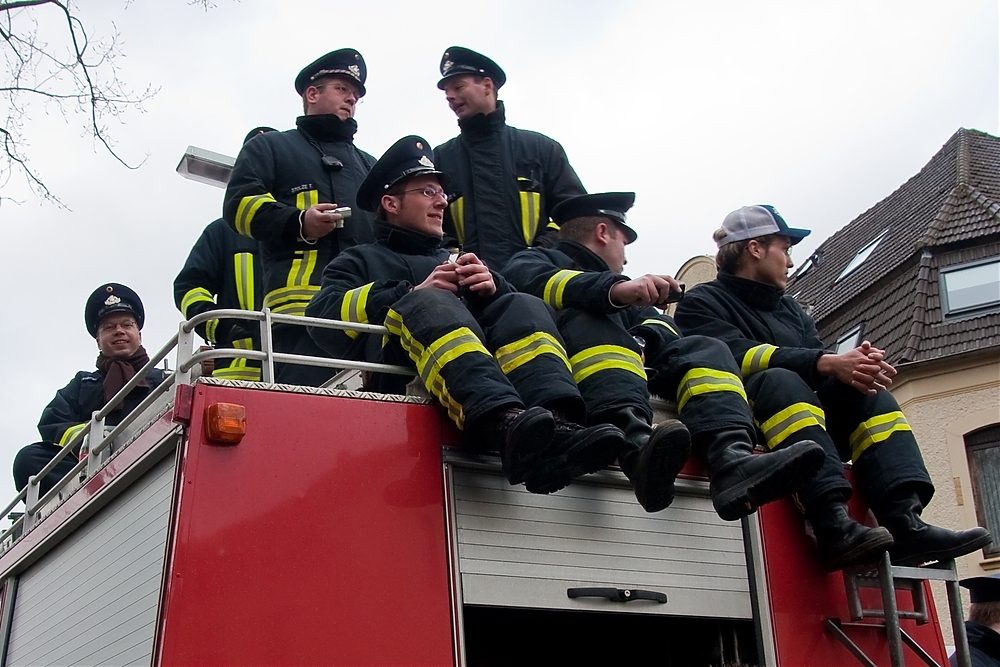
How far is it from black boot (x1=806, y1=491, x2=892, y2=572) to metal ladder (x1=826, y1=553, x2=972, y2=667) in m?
0.07

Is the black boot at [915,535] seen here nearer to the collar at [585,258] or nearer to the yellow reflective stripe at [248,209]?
the collar at [585,258]

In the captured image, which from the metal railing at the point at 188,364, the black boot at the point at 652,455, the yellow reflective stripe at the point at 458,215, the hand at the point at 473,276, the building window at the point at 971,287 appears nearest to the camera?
the metal railing at the point at 188,364

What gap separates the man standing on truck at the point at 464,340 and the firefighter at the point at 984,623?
2.07 m

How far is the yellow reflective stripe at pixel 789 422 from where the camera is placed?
5168mm

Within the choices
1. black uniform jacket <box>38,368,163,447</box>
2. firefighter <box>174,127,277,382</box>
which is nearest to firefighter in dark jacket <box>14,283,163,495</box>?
black uniform jacket <box>38,368,163,447</box>

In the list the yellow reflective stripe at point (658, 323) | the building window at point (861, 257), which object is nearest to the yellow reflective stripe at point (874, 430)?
the yellow reflective stripe at point (658, 323)

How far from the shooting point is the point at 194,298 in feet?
21.0

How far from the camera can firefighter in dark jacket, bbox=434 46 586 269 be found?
5.90 meters

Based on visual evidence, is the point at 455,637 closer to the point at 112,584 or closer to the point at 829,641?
the point at 112,584

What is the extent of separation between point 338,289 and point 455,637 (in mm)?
1529

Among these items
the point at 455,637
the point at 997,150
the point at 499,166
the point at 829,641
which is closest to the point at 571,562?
the point at 455,637

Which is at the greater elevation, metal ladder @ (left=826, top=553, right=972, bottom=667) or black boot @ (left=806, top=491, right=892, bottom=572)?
black boot @ (left=806, top=491, right=892, bottom=572)

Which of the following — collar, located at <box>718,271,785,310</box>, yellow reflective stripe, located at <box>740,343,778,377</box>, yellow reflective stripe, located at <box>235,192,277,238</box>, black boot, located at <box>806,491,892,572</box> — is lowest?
black boot, located at <box>806,491,892,572</box>

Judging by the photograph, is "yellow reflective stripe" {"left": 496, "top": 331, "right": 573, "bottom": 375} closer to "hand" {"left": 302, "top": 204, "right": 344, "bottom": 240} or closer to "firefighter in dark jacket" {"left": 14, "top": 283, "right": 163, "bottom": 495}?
"hand" {"left": 302, "top": 204, "right": 344, "bottom": 240}
